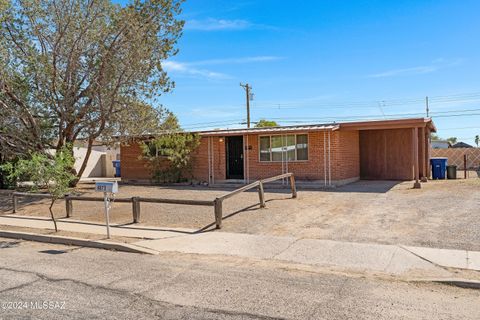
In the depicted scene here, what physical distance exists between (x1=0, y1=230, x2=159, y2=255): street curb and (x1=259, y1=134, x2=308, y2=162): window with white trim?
12066 millimetres

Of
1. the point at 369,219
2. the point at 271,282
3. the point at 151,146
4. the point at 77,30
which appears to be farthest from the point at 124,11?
the point at 271,282

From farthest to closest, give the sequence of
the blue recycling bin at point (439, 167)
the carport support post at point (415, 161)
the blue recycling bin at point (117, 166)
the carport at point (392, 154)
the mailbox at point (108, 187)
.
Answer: the blue recycling bin at point (117, 166) → the blue recycling bin at point (439, 167) → the carport at point (392, 154) → the carport support post at point (415, 161) → the mailbox at point (108, 187)

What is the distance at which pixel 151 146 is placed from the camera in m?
22.0

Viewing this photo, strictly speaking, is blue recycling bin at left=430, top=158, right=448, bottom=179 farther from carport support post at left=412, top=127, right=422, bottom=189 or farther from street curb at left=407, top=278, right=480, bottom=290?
street curb at left=407, top=278, right=480, bottom=290

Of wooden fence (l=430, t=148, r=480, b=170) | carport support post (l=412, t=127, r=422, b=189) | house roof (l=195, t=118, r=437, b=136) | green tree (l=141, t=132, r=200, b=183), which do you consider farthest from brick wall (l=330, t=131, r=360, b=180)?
wooden fence (l=430, t=148, r=480, b=170)

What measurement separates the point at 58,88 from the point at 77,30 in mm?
2491

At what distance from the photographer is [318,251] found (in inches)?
311

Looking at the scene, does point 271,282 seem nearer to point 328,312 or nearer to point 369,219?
point 328,312

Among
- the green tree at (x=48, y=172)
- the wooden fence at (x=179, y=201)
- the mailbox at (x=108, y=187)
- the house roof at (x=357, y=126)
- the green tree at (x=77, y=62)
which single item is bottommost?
the wooden fence at (x=179, y=201)

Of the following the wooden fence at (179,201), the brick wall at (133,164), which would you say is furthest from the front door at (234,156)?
the wooden fence at (179,201)

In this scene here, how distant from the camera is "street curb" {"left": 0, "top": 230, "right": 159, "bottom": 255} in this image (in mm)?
8492

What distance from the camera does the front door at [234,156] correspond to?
70.9 ft

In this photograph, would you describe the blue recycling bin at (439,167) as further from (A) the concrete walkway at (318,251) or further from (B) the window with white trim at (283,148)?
(A) the concrete walkway at (318,251)

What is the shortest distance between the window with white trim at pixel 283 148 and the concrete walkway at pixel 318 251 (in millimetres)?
10308
